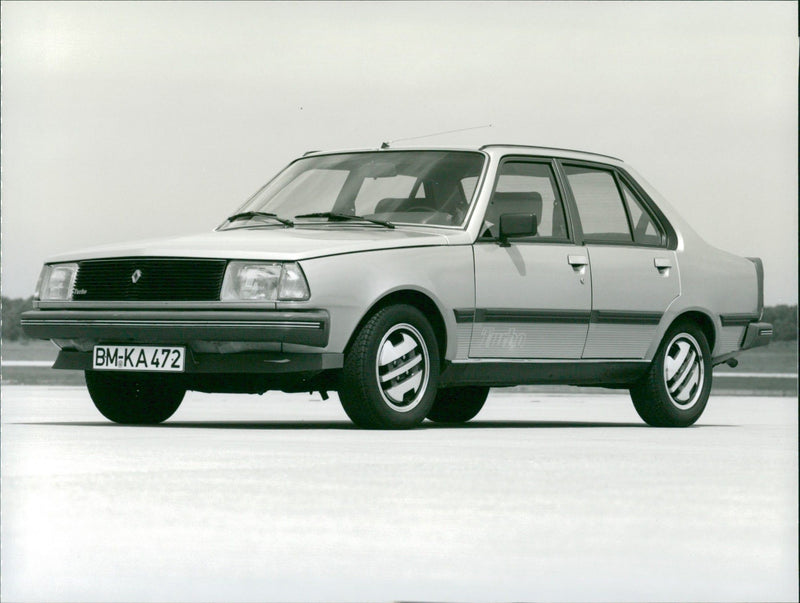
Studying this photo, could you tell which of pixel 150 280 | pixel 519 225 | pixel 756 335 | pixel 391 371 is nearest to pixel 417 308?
pixel 391 371

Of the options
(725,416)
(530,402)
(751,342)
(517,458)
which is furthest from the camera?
(530,402)

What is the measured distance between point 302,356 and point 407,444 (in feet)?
2.80

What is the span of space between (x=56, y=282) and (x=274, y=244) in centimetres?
156

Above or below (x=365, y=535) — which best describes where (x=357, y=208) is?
above

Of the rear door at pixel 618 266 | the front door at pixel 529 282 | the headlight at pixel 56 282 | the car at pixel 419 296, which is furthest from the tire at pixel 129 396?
the rear door at pixel 618 266

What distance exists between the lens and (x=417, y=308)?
8.97 metres

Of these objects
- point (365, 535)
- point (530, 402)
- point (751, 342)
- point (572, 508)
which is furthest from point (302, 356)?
point (530, 402)

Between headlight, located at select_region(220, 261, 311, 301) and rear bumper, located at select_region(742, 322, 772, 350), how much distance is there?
14.0 ft

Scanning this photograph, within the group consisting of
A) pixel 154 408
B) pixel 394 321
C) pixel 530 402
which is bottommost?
pixel 530 402

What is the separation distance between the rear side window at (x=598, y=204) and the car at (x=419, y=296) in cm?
2

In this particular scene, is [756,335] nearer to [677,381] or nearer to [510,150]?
[677,381]

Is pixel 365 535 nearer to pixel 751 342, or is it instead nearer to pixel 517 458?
pixel 517 458

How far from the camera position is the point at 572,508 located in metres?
5.51

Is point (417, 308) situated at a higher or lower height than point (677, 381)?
higher
